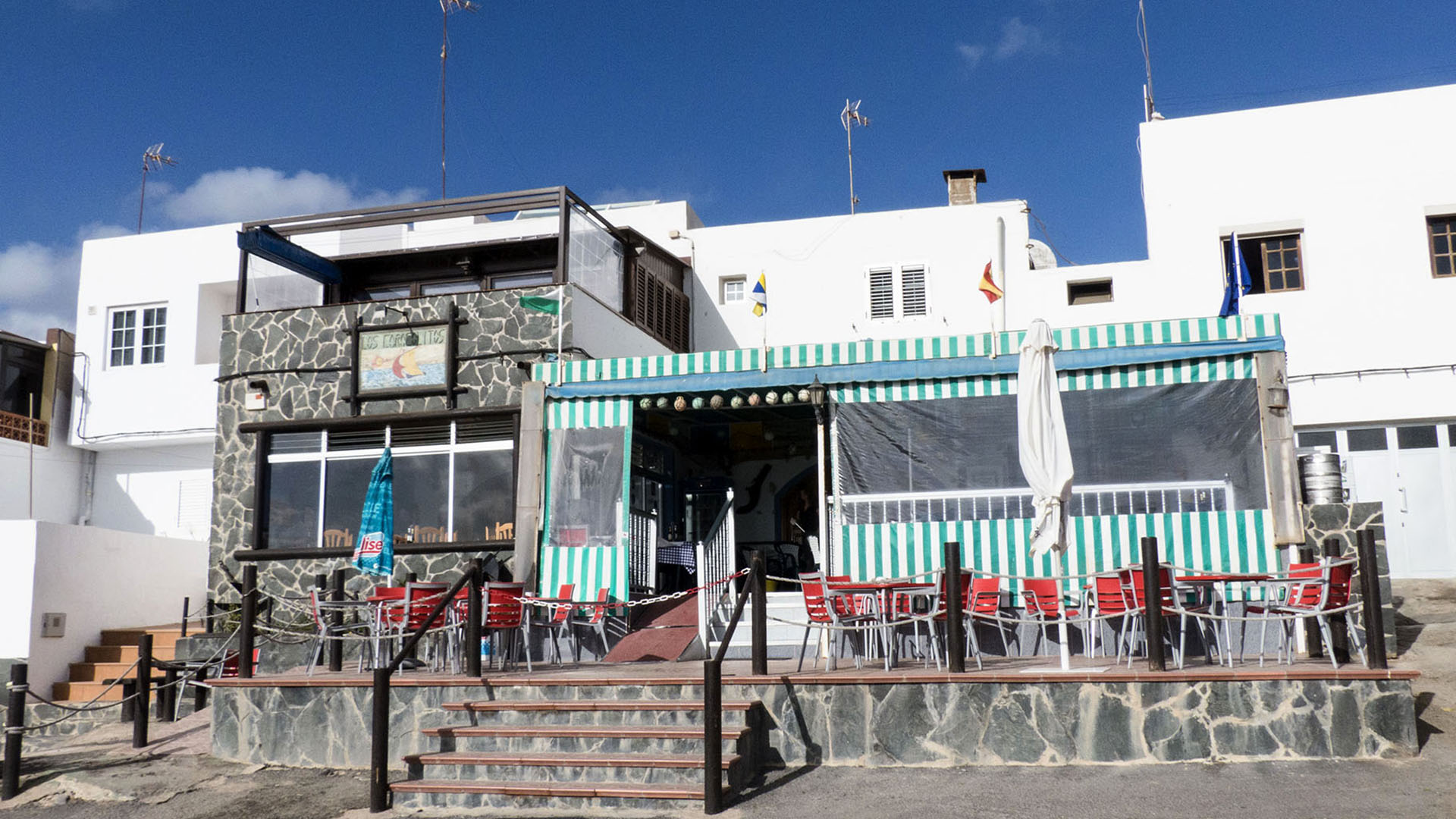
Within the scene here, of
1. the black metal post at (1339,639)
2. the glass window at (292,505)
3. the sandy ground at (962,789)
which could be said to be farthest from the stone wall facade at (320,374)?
the black metal post at (1339,639)

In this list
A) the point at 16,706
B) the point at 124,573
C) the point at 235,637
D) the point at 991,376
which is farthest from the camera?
the point at 124,573

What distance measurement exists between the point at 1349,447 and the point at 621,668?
11.0 meters

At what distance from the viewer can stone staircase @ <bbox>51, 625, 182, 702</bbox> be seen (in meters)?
16.2

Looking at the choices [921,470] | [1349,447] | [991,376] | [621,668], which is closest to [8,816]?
[621,668]

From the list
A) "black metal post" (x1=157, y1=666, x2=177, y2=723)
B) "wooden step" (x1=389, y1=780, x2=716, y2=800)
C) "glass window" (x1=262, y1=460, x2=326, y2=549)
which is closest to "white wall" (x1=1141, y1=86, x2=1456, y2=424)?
"wooden step" (x1=389, y1=780, x2=716, y2=800)

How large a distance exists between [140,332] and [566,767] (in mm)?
16910

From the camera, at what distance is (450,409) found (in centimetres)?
1499

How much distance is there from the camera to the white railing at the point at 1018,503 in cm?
1170

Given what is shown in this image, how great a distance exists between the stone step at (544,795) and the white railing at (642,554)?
499 cm

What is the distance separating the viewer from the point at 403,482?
1526cm

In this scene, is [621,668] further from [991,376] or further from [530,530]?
[991,376]

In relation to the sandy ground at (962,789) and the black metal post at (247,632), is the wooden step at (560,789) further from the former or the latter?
the black metal post at (247,632)

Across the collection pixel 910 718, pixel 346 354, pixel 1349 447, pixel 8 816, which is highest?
pixel 346 354

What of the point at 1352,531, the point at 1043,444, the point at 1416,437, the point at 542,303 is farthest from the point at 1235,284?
the point at 542,303
